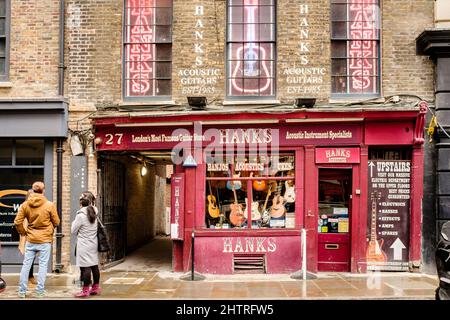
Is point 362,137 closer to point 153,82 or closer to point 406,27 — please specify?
point 406,27

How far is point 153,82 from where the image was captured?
39.1 feet

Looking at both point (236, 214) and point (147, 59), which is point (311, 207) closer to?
point (236, 214)

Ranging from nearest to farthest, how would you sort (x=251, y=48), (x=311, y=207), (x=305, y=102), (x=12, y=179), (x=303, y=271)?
(x=303, y=271)
(x=305, y=102)
(x=311, y=207)
(x=12, y=179)
(x=251, y=48)

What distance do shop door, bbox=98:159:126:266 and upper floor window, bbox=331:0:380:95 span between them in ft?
19.0

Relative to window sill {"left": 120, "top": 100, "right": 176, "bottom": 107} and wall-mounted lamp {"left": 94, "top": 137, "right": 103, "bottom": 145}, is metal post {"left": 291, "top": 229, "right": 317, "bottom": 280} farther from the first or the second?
wall-mounted lamp {"left": 94, "top": 137, "right": 103, "bottom": 145}

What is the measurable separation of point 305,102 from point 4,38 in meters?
7.22

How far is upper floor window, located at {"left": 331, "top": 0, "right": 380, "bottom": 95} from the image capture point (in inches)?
461

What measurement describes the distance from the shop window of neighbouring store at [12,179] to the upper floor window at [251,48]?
5.02m

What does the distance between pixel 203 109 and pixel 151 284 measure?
13.2 ft

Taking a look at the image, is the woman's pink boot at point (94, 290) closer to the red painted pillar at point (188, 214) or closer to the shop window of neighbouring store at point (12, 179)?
the red painted pillar at point (188, 214)

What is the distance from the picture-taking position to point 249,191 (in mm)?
11516

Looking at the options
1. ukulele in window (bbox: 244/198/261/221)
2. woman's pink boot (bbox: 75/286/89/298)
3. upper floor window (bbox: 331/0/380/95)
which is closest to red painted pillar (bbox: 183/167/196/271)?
ukulele in window (bbox: 244/198/261/221)

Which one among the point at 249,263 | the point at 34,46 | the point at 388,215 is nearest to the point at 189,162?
the point at 249,263

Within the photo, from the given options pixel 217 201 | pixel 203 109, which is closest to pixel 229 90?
pixel 203 109
